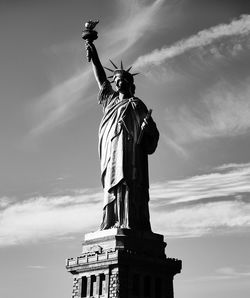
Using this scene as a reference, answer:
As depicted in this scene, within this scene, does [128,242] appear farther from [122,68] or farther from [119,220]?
[122,68]

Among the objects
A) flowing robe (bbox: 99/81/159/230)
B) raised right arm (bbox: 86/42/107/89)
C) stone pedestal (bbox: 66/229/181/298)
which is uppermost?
raised right arm (bbox: 86/42/107/89)

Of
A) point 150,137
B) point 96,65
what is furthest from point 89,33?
point 150,137

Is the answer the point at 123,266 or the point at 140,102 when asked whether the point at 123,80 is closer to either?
the point at 140,102

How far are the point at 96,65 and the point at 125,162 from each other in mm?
7399

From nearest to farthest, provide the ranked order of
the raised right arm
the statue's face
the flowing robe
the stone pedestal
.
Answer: the stone pedestal → the flowing robe → the statue's face → the raised right arm

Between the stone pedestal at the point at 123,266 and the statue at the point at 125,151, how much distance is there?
1014 millimetres

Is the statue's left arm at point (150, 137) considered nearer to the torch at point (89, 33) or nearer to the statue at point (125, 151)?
the statue at point (125, 151)

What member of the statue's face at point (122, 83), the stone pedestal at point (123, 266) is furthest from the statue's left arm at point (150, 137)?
the stone pedestal at point (123, 266)

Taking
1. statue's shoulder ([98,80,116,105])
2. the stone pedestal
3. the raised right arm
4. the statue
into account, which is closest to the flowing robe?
the statue

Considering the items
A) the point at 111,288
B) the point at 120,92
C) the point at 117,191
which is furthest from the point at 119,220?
the point at 120,92

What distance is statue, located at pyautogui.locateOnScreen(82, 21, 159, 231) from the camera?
34.5 metres

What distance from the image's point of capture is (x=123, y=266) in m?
31.9

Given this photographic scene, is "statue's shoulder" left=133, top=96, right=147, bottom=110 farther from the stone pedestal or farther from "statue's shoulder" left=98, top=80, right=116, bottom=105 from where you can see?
the stone pedestal

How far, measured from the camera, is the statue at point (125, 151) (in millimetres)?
34531
